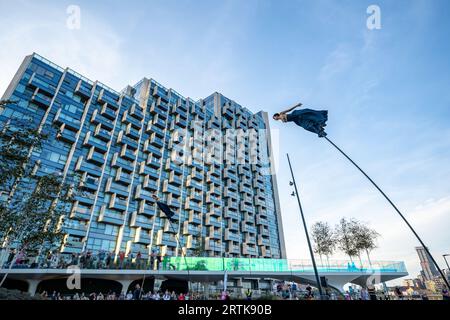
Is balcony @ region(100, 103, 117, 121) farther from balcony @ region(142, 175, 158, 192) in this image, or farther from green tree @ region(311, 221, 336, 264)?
green tree @ region(311, 221, 336, 264)

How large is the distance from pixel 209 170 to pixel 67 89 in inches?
1379

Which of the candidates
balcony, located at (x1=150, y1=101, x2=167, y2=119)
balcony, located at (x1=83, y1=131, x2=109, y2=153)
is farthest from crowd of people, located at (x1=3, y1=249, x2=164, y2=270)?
balcony, located at (x1=150, y1=101, x2=167, y2=119)

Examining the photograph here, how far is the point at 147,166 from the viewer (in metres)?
51.8

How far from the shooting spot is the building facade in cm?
4144

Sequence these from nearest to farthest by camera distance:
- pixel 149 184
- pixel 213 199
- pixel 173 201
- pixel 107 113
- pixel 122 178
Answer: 1. pixel 122 178
2. pixel 149 184
3. pixel 107 113
4. pixel 173 201
5. pixel 213 199

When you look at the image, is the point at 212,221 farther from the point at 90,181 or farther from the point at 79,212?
the point at 79,212

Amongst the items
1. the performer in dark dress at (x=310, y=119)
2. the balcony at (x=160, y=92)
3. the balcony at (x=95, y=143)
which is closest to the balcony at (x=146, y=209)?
the balcony at (x=95, y=143)

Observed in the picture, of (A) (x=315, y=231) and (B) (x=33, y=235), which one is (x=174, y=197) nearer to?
(A) (x=315, y=231)

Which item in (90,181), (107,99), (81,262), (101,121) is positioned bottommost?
(81,262)

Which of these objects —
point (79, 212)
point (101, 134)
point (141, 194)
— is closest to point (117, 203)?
point (141, 194)

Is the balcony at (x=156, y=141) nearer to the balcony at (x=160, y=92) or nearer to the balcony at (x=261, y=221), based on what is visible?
the balcony at (x=160, y=92)

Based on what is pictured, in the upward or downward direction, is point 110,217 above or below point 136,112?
below
